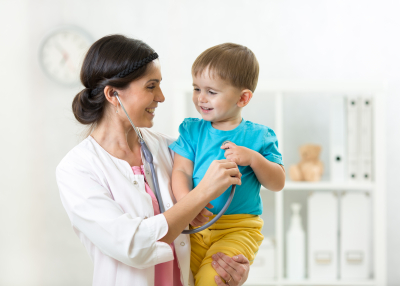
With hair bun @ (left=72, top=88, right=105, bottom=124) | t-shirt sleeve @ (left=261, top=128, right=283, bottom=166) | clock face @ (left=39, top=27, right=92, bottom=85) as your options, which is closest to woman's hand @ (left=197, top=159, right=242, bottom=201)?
t-shirt sleeve @ (left=261, top=128, right=283, bottom=166)

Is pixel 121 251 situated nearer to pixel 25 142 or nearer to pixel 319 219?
pixel 319 219

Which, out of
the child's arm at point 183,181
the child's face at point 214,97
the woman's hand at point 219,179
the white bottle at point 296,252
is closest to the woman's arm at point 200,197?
the woman's hand at point 219,179

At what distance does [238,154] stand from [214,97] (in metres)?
0.21

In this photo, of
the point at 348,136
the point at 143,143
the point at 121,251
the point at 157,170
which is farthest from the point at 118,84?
the point at 348,136

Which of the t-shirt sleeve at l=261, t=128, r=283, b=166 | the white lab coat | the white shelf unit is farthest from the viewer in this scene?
the white shelf unit

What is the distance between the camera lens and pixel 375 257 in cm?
251

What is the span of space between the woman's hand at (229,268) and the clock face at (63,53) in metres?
2.19

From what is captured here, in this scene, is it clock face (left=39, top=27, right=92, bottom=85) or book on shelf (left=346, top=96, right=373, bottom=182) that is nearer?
book on shelf (left=346, top=96, right=373, bottom=182)

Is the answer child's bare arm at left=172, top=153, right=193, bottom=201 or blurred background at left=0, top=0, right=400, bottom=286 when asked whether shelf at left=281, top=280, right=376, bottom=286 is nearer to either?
blurred background at left=0, top=0, right=400, bottom=286

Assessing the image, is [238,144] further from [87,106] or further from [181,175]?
[87,106]

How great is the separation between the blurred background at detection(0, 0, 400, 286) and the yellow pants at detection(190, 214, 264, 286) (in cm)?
163

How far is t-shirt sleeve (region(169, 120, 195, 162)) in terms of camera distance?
4.47ft

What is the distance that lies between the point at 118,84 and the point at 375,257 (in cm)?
212

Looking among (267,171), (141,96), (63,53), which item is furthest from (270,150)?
(63,53)
